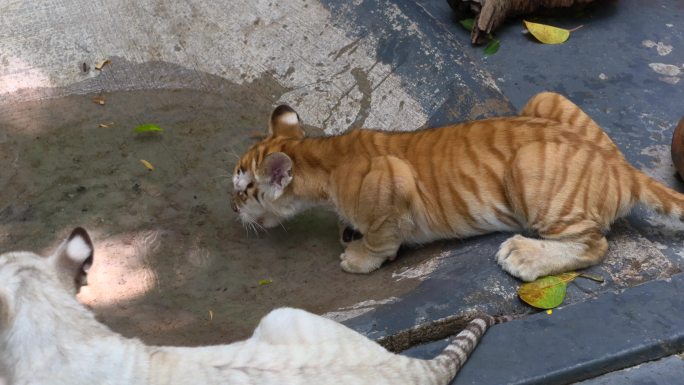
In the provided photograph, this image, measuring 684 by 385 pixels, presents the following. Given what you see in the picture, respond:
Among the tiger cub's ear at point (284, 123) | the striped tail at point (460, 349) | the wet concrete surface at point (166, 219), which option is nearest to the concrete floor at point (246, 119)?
the wet concrete surface at point (166, 219)

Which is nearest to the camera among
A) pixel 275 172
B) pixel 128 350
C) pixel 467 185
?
pixel 128 350

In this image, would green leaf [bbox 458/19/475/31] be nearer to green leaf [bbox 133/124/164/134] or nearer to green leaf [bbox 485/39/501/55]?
green leaf [bbox 485/39/501/55]

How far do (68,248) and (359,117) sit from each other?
3.08m

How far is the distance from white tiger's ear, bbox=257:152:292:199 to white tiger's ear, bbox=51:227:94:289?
1.64 meters

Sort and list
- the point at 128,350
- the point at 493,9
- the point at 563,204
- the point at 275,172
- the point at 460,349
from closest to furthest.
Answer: the point at 128,350
the point at 460,349
the point at 563,204
the point at 275,172
the point at 493,9

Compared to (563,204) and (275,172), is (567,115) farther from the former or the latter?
(275,172)

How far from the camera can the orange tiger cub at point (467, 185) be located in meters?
4.33

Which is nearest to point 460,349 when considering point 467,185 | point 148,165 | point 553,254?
point 553,254

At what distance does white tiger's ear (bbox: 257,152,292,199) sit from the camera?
484cm

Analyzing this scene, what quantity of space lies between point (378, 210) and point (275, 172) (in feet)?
2.15

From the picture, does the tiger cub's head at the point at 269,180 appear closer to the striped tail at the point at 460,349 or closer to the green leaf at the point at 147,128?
the green leaf at the point at 147,128

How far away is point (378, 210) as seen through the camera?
4707 millimetres

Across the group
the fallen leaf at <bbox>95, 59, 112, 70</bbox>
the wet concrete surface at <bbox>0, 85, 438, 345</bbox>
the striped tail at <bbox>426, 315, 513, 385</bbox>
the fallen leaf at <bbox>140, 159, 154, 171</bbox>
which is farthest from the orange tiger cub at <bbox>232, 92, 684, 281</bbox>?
the fallen leaf at <bbox>95, 59, 112, 70</bbox>

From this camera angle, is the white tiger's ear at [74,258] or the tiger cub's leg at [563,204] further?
the tiger cub's leg at [563,204]
